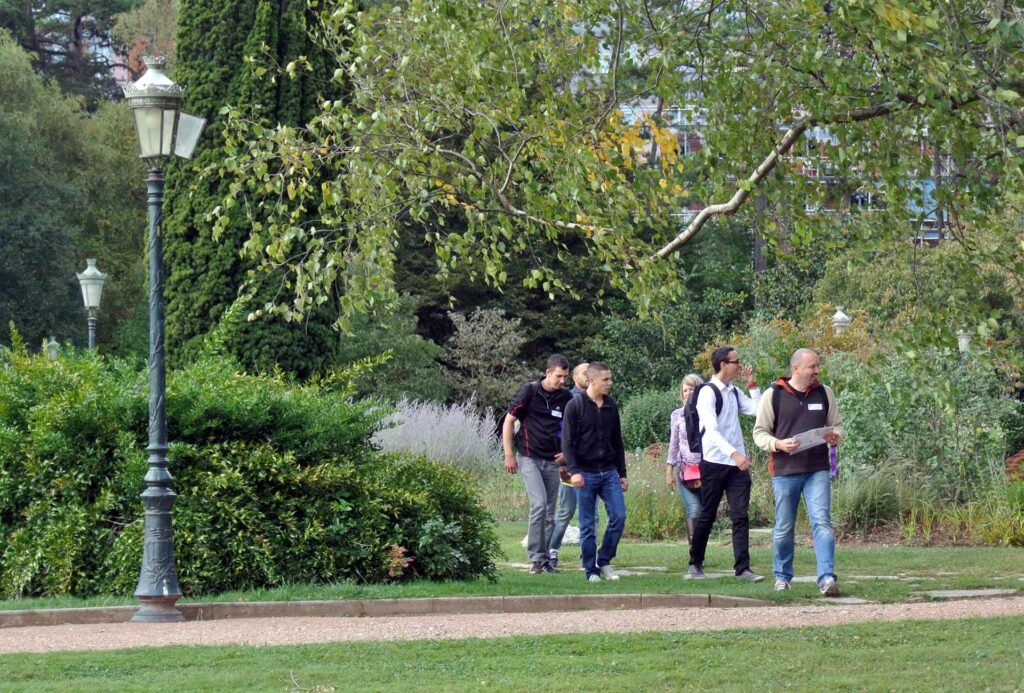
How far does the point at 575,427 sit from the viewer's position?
12.6m

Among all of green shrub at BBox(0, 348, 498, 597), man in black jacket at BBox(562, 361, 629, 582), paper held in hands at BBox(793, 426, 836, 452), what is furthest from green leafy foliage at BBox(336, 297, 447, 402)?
paper held in hands at BBox(793, 426, 836, 452)

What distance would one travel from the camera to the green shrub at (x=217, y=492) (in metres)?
11.3

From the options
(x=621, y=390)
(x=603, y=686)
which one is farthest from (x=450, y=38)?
(x=621, y=390)

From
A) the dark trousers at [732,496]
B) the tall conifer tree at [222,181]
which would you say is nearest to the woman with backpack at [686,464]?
the dark trousers at [732,496]

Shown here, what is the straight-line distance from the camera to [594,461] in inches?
495

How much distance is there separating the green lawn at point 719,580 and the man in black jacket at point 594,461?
0.33 metres

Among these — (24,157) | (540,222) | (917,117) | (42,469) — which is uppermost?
(24,157)

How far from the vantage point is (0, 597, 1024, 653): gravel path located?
8.91m

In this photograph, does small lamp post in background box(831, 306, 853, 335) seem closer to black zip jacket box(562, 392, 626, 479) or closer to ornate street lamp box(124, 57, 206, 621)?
black zip jacket box(562, 392, 626, 479)

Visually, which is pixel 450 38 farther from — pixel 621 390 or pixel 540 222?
pixel 621 390

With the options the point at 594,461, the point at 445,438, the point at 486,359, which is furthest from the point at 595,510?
the point at 486,359

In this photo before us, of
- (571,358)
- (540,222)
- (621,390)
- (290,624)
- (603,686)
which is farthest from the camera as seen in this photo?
(571,358)

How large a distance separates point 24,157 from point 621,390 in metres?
18.3

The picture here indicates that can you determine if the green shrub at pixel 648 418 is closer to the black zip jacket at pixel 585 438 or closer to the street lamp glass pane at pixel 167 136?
the black zip jacket at pixel 585 438
